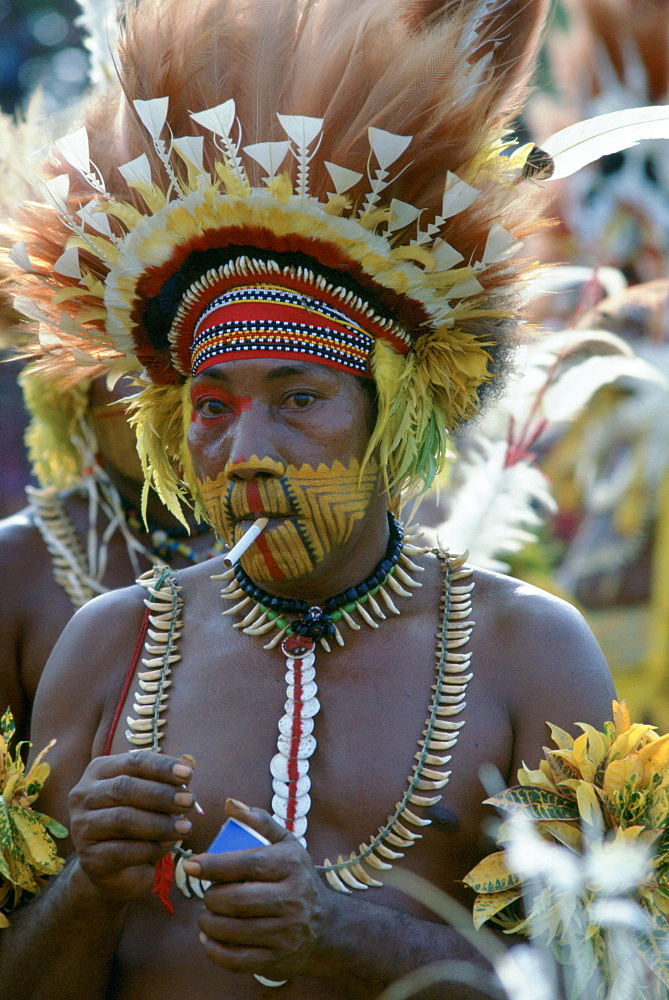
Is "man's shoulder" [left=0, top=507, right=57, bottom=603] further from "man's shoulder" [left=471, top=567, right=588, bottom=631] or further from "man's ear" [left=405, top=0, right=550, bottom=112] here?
"man's ear" [left=405, top=0, right=550, bottom=112]

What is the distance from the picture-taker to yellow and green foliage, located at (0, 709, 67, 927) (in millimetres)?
2607

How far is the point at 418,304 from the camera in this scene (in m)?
2.83

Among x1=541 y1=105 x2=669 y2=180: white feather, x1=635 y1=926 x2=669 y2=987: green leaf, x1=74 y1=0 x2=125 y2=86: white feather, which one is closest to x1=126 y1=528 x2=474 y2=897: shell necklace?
x1=635 y1=926 x2=669 y2=987: green leaf

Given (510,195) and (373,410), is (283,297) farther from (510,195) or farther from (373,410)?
(510,195)

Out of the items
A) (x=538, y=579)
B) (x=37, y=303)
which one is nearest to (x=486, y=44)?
(x=37, y=303)

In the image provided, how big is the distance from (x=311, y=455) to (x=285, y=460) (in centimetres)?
6

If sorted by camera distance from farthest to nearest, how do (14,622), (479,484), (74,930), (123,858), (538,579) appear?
(538,579) < (479,484) < (14,622) < (74,930) < (123,858)

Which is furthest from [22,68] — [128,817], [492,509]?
[128,817]

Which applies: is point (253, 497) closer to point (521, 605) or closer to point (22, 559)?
point (521, 605)

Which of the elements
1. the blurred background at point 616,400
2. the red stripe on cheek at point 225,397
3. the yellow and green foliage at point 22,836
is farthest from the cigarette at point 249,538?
the blurred background at point 616,400

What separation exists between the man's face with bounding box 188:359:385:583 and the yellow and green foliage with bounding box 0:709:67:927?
0.68 metres

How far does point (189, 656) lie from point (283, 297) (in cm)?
89

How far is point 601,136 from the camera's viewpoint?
2883mm

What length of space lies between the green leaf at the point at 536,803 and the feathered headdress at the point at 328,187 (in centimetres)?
81
